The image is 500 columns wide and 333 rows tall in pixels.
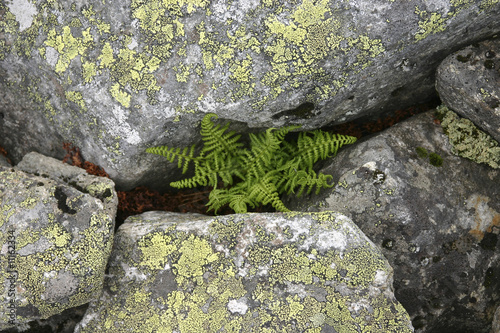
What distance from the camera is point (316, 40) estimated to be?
4715 millimetres

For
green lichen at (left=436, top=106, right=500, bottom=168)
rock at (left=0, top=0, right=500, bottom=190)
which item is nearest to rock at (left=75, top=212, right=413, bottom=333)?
rock at (left=0, top=0, right=500, bottom=190)

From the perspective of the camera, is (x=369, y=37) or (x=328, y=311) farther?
(x=369, y=37)

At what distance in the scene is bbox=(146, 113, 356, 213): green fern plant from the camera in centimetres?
553

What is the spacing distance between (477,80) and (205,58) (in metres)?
3.35

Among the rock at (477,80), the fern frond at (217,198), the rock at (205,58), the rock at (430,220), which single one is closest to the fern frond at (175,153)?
the rock at (205,58)

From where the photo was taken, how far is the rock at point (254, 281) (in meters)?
4.32

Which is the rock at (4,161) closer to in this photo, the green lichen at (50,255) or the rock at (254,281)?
the green lichen at (50,255)

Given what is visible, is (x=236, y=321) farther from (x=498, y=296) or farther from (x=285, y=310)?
(x=498, y=296)

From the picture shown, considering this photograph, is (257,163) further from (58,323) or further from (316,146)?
(58,323)

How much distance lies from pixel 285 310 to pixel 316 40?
3058 mm

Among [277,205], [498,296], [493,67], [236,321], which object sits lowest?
[498,296]

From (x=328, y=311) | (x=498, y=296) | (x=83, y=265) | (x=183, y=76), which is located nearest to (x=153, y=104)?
(x=183, y=76)

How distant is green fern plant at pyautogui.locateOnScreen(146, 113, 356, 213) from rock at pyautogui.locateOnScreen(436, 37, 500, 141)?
1.41 meters

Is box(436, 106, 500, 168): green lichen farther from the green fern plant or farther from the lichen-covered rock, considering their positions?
the lichen-covered rock
